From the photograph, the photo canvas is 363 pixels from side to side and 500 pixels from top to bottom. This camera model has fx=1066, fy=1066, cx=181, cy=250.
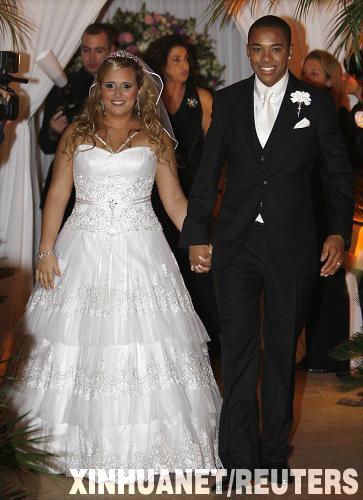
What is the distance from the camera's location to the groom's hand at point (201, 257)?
5.05 metres

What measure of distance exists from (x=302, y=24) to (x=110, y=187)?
3.77 m

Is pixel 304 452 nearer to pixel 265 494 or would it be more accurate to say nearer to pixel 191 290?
pixel 265 494

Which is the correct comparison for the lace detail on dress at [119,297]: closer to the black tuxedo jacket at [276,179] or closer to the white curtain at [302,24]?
the black tuxedo jacket at [276,179]

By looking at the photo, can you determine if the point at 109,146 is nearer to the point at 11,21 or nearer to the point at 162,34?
the point at 11,21

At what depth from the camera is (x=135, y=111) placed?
5859mm

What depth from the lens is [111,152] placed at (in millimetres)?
5633

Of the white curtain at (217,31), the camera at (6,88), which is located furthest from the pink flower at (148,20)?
the camera at (6,88)

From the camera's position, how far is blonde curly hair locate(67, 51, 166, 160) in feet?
18.5

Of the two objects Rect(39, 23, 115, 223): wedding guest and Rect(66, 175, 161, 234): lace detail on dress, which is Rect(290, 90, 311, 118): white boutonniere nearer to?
Rect(66, 175, 161, 234): lace detail on dress

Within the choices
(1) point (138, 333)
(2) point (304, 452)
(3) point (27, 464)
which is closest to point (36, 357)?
(1) point (138, 333)

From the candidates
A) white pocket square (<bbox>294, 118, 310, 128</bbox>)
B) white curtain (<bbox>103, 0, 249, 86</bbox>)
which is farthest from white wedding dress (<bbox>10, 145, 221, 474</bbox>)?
white curtain (<bbox>103, 0, 249, 86</bbox>)

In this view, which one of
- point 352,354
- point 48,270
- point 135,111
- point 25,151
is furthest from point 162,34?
point 352,354

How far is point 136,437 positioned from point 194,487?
373 mm

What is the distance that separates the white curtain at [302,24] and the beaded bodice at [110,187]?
3.31m
